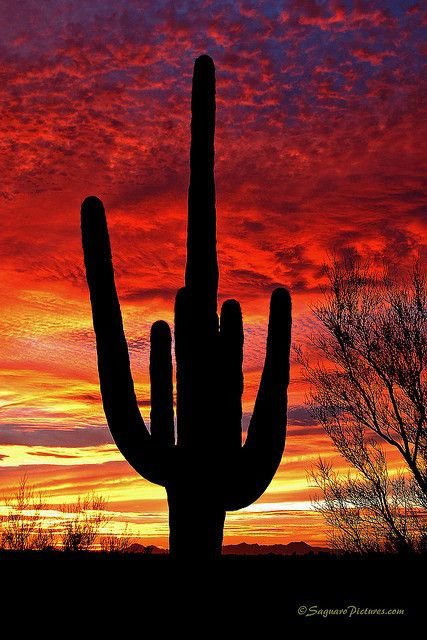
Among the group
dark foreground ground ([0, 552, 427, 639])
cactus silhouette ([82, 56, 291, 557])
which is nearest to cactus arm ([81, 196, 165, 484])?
cactus silhouette ([82, 56, 291, 557])

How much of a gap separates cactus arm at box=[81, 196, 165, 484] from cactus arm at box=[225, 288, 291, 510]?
92cm

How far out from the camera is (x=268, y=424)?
7848 millimetres

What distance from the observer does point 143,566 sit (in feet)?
27.8

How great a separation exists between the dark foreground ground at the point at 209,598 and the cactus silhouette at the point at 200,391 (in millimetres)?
446

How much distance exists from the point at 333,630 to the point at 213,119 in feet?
17.1

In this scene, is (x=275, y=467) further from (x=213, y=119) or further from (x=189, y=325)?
(x=213, y=119)

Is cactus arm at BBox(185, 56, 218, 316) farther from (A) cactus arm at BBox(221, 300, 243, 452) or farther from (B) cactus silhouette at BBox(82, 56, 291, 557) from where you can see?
(A) cactus arm at BBox(221, 300, 243, 452)

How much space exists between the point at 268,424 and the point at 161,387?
4.35ft

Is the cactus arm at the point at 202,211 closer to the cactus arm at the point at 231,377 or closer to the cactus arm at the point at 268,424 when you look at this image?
the cactus arm at the point at 231,377

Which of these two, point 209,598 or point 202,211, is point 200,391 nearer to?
point 202,211

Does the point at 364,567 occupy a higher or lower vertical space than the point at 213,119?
lower

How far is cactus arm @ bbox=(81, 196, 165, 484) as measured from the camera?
774 centimetres

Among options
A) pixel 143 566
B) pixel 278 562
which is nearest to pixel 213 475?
pixel 143 566

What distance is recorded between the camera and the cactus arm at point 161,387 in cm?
834
